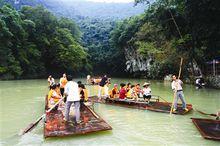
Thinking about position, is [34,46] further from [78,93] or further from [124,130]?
[78,93]

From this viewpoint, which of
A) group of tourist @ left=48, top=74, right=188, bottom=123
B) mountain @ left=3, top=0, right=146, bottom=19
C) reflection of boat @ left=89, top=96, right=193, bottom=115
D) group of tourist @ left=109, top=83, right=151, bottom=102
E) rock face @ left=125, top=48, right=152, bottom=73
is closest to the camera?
group of tourist @ left=48, top=74, right=188, bottom=123

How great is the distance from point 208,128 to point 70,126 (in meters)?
4.70

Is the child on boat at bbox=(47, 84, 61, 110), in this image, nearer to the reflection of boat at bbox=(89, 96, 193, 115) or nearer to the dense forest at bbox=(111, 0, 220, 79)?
the reflection of boat at bbox=(89, 96, 193, 115)

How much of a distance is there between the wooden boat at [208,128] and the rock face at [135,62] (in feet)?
125

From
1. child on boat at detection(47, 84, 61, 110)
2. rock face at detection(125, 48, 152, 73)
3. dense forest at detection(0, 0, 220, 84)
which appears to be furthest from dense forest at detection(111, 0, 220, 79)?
rock face at detection(125, 48, 152, 73)

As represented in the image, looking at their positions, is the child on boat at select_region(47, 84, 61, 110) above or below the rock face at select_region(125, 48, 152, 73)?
below

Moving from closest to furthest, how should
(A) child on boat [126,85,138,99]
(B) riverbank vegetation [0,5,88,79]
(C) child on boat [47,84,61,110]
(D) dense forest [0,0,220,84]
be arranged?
(C) child on boat [47,84,61,110]
(A) child on boat [126,85,138,99]
(D) dense forest [0,0,220,84]
(B) riverbank vegetation [0,5,88,79]

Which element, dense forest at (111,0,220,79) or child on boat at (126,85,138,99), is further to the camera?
child on boat at (126,85,138,99)

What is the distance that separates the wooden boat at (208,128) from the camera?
34.1ft

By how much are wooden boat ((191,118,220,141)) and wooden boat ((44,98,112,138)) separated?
3.09 m

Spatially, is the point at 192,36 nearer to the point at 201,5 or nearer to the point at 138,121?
the point at 201,5

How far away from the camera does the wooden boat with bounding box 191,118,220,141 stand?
34.1 ft

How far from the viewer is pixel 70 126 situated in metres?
11.3

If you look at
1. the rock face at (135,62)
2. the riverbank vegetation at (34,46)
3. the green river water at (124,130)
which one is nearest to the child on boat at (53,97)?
the green river water at (124,130)
